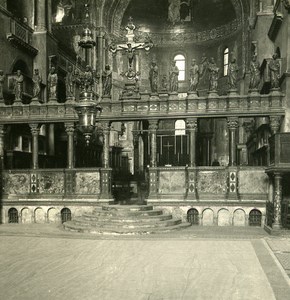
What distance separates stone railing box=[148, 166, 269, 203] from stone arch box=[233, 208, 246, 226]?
413mm

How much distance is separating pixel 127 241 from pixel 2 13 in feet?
39.5

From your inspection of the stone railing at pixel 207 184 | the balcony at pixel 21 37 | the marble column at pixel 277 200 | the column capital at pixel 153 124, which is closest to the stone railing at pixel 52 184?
the stone railing at pixel 207 184

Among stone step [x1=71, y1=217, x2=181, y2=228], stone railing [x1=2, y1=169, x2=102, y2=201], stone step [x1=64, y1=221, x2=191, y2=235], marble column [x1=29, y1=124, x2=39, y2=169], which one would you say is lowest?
stone step [x1=64, y1=221, x2=191, y2=235]

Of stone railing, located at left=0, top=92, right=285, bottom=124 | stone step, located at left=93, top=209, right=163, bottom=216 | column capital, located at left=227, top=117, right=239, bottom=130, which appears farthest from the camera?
column capital, located at left=227, top=117, right=239, bottom=130

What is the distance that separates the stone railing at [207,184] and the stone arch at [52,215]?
136 inches

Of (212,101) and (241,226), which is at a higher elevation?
(212,101)

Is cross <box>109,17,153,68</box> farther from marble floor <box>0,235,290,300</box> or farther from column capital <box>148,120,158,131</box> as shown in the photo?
marble floor <box>0,235,290,300</box>

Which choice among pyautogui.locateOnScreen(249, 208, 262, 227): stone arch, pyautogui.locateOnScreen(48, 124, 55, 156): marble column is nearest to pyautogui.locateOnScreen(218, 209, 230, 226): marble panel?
pyautogui.locateOnScreen(249, 208, 262, 227): stone arch

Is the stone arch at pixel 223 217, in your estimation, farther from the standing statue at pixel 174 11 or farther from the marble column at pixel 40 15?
the standing statue at pixel 174 11

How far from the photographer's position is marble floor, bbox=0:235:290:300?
6734 mm

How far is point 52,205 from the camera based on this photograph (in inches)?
630

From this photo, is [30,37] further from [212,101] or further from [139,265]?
[139,265]

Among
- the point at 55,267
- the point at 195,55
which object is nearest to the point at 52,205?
the point at 55,267

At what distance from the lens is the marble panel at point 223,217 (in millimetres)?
15104
